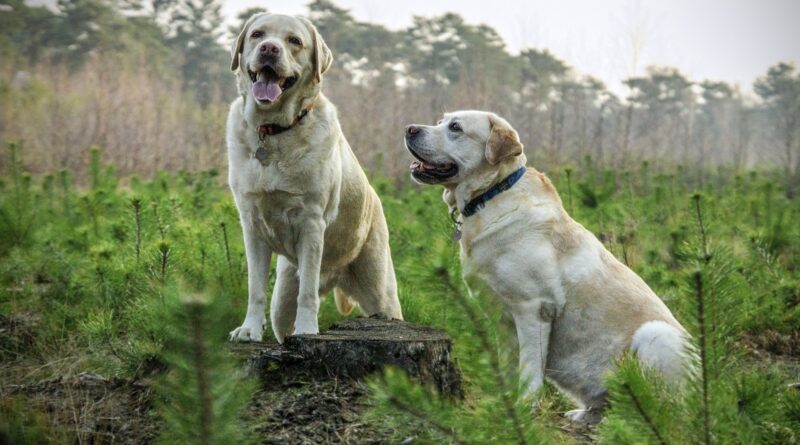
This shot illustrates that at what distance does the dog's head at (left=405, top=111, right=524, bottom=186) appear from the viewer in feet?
12.4

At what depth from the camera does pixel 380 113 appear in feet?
46.7

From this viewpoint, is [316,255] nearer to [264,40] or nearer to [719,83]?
[264,40]

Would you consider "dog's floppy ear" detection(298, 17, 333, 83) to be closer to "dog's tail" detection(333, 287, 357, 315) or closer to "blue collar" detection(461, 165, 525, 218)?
"blue collar" detection(461, 165, 525, 218)

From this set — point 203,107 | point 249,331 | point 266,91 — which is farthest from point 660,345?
point 203,107

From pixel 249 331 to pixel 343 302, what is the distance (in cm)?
111

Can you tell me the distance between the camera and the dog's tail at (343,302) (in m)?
4.57

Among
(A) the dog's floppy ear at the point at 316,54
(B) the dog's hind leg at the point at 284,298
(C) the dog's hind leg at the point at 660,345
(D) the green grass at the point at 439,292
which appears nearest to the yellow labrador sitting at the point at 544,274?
(C) the dog's hind leg at the point at 660,345

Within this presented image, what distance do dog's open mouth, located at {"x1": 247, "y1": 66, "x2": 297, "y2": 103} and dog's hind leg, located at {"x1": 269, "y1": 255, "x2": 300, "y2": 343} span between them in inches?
38.2

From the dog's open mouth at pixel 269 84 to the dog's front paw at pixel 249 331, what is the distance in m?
1.08

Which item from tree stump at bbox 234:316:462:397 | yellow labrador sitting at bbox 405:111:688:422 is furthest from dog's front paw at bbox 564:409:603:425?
tree stump at bbox 234:316:462:397

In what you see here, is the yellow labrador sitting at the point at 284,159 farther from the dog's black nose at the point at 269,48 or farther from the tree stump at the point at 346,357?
the tree stump at the point at 346,357

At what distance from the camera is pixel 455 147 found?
3838mm

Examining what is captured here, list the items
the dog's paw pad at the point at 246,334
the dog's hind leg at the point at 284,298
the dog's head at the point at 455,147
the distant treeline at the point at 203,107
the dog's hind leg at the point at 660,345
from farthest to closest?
the distant treeline at the point at 203,107, the dog's hind leg at the point at 284,298, the dog's head at the point at 455,147, the dog's paw pad at the point at 246,334, the dog's hind leg at the point at 660,345

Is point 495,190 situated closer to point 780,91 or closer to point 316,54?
point 316,54
